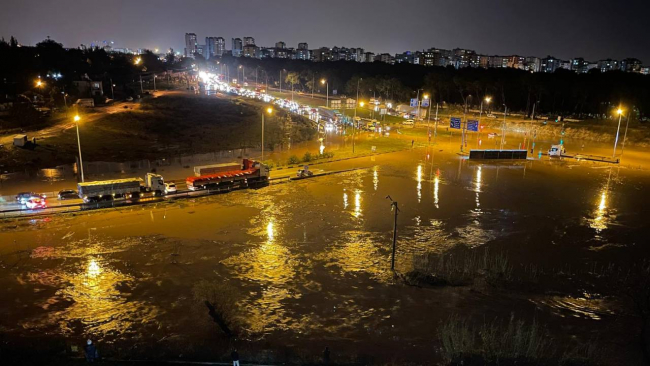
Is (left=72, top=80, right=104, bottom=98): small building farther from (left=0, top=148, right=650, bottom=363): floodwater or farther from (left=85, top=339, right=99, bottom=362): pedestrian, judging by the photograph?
(left=85, top=339, right=99, bottom=362): pedestrian

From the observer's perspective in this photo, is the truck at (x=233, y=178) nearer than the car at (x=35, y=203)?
No

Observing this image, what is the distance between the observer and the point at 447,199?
30.6 meters

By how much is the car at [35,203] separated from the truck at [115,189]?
2.03 metres

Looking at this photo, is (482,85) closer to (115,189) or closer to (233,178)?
(233,178)

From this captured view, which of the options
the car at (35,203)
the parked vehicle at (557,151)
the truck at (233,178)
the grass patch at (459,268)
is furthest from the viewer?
the parked vehicle at (557,151)

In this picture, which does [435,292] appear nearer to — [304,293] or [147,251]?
[304,293]

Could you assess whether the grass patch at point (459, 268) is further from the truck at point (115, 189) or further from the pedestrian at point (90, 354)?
the truck at point (115, 189)

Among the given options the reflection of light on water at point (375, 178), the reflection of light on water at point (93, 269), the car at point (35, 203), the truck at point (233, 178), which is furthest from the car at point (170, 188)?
the reflection of light on water at point (375, 178)

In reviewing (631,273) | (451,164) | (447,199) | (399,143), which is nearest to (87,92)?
(399,143)

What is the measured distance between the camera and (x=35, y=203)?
2600 cm

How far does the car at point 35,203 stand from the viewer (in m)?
25.8

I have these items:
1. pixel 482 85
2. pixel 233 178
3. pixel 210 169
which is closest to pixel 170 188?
pixel 210 169

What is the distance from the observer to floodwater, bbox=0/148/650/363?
14.3m

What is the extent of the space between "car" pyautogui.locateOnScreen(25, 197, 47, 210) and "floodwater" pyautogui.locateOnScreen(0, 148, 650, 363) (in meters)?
1.78
